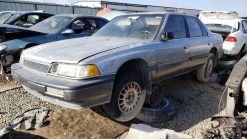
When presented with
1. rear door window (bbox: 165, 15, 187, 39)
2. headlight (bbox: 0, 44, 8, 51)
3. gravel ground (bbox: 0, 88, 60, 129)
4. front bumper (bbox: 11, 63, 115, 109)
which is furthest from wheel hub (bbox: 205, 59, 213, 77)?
headlight (bbox: 0, 44, 8, 51)

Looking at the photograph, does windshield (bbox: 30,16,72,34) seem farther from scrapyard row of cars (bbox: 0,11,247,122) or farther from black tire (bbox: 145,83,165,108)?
black tire (bbox: 145,83,165,108)

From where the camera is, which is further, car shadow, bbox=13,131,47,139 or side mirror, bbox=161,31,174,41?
side mirror, bbox=161,31,174,41

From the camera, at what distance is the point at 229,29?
715 cm

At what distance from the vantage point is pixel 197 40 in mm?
4512

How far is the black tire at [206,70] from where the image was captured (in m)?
5.04

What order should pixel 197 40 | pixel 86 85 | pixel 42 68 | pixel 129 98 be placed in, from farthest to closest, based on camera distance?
pixel 197 40, pixel 129 98, pixel 42 68, pixel 86 85

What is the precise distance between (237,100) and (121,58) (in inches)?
68.5

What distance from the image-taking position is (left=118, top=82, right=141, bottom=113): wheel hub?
9.63 feet

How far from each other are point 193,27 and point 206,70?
121 cm

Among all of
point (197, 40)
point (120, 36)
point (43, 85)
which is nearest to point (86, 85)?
point (43, 85)

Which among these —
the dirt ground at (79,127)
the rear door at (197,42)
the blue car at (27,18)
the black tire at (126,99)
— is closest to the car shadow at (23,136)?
the dirt ground at (79,127)

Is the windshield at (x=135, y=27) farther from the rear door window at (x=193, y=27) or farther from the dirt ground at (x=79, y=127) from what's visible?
the dirt ground at (x=79, y=127)

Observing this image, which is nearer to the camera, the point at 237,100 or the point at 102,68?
the point at 102,68

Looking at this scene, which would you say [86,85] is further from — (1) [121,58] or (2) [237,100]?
(2) [237,100]
